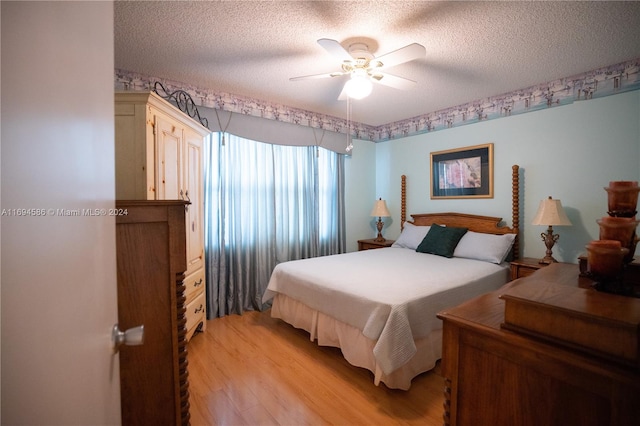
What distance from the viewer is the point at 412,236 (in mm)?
3732

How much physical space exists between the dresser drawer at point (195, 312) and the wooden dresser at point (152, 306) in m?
1.15

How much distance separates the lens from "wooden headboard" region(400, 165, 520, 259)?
3090 mm

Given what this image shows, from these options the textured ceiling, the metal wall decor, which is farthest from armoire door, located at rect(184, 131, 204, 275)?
the textured ceiling

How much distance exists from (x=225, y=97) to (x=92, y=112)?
2.83 meters

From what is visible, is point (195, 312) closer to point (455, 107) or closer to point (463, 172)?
point (463, 172)

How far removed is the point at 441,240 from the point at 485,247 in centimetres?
45

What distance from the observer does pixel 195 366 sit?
7.05 feet

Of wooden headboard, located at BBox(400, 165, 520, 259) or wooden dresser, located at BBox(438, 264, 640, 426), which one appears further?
wooden headboard, located at BBox(400, 165, 520, 259)

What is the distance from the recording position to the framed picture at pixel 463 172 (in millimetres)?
3396

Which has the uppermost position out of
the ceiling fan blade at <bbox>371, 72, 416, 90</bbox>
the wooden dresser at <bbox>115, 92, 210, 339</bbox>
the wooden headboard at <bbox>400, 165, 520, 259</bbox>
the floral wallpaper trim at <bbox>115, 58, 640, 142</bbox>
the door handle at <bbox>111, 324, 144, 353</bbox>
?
the floral wallpaper trim at <bbox>115, 58, 640, 142</bbox>

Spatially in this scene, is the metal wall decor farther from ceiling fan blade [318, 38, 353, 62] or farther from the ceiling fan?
ceiling fan blade [318, 38, 353, 62]

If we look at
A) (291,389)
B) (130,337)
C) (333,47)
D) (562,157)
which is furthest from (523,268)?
(130,337)

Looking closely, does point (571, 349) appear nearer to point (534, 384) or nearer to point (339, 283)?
point (534, 384)

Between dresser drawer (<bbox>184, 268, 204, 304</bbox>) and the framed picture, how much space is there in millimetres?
3070
